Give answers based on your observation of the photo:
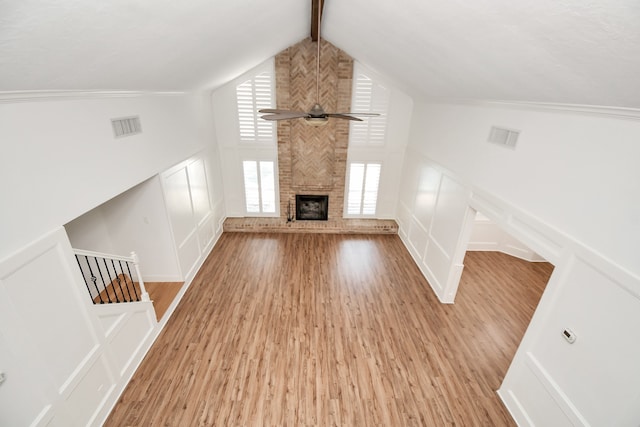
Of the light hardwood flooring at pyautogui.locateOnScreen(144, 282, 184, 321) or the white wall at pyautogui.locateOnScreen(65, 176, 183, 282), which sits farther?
the light hardwood flooring at pyautogui.locateOnScreen(144, 282, 184, 321)

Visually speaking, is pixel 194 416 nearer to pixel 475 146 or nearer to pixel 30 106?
pixel 30 106

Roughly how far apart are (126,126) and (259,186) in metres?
4.47

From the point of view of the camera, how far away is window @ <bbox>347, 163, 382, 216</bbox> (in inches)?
310

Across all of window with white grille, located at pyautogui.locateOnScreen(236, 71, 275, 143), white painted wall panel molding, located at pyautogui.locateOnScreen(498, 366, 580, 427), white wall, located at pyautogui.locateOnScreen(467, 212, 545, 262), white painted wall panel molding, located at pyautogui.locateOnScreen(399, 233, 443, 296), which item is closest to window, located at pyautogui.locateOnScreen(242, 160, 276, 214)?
window with white grille, located at pyautogui.locateOnScreen(236, 71, 275, 143)

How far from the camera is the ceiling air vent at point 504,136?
3449 mm

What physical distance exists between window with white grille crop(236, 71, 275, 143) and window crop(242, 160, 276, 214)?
2.36ft

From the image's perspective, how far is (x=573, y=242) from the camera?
104 inches

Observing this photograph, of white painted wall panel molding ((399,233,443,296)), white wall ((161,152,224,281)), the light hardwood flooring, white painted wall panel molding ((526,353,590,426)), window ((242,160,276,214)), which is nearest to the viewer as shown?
white painted wall panel molding ((526,353,590,426))

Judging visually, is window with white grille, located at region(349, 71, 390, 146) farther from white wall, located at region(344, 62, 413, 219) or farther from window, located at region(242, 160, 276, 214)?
window, located at region(242, 160, 276, 214)

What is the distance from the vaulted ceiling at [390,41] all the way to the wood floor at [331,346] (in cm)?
372

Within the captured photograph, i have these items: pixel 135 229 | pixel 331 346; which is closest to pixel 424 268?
pixel 331 346

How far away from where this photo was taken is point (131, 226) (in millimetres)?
4750

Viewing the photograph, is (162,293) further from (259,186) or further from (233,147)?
(233,147)

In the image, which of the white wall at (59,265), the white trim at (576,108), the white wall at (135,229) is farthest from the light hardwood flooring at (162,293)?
A: the white trim at (576,108)
